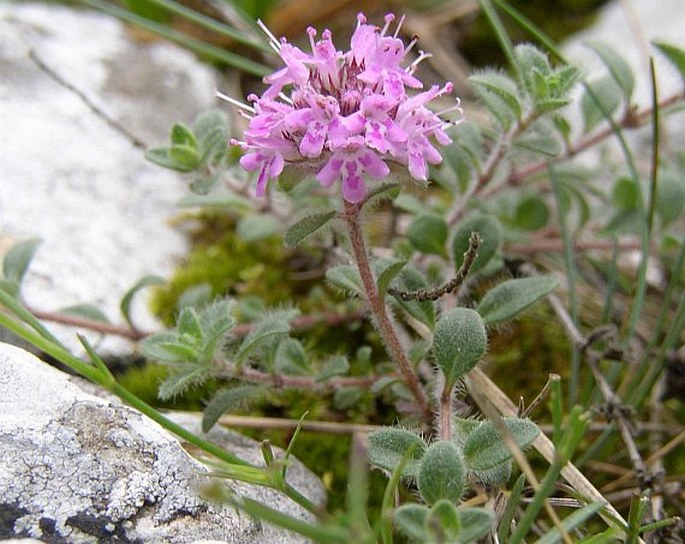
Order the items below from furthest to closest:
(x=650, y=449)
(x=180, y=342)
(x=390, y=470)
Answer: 1. (x=650, y=449)
2. (x=180, y=342)
3. (x=390, y=470)

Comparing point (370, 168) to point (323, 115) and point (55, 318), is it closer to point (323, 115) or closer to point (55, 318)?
point (323, 115)

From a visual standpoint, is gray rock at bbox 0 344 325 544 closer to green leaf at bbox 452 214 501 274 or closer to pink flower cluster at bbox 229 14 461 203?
pink flower cluster at bbox 229 14 461 203

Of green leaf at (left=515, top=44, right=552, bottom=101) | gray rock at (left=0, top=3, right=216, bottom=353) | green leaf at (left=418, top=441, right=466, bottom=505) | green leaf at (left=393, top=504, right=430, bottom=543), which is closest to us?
green leaf at (left=393, top=504, right=430, bottom=543)

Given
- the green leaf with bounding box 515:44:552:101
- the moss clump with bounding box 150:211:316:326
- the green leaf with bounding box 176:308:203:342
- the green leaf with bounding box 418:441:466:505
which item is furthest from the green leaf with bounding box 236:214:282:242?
the green leaf with bounding box 418:441:466:505

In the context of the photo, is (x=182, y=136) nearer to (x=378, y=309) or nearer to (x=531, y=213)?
(x=378, y=309)

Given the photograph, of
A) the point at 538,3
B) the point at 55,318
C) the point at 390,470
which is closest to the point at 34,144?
the point at 55,318

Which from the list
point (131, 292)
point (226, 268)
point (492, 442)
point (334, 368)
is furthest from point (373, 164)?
point (226, 268)
